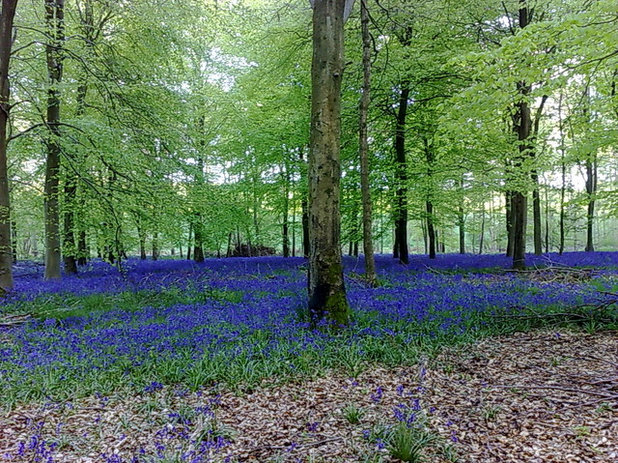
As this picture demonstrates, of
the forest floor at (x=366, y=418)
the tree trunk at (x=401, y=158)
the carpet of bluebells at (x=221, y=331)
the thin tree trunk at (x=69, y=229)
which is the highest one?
the tree trunk at (x=401, y=158)

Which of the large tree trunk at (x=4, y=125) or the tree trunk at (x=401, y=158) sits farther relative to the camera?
the tree trunk at (x=401, y=158)

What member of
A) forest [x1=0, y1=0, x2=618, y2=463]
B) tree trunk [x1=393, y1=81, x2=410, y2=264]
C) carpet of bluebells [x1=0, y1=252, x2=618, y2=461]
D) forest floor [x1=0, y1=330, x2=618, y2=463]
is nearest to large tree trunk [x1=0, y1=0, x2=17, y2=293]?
forest [x1=0, y1=0, x2=618, y2=463]

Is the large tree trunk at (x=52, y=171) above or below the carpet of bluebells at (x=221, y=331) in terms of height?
above

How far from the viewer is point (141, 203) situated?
8.44 m

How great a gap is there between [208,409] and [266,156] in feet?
45.0

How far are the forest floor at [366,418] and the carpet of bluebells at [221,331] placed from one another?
0.30 meters

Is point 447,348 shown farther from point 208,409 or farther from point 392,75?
point 392,75

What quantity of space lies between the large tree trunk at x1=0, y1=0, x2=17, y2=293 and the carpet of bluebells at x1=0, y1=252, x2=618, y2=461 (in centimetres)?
67

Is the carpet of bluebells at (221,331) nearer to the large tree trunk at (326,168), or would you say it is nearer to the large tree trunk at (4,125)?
Answer: the large tree trunk at (326,168)

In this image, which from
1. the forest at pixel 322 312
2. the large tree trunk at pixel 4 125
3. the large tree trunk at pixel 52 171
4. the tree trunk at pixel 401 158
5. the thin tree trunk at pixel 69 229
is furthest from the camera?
the tree trunk at pixel 401 158

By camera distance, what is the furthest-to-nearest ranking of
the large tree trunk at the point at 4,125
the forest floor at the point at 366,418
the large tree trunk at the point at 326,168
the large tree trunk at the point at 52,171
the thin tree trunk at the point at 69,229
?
the thin tree trunk at the point at 69,229 → the large tree trunk at the point at 52,171 → the large tree trunk at the point at 4,125 → the large tree trunk at the point at 326,168 → the forest floor at the point at 366,418

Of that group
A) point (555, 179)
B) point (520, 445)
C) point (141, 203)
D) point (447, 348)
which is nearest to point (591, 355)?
point (447, 348)

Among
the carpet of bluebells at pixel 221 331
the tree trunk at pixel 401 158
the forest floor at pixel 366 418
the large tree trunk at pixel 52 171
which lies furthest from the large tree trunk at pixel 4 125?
the tree trunk at pixel 401 158

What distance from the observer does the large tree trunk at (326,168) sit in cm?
550
